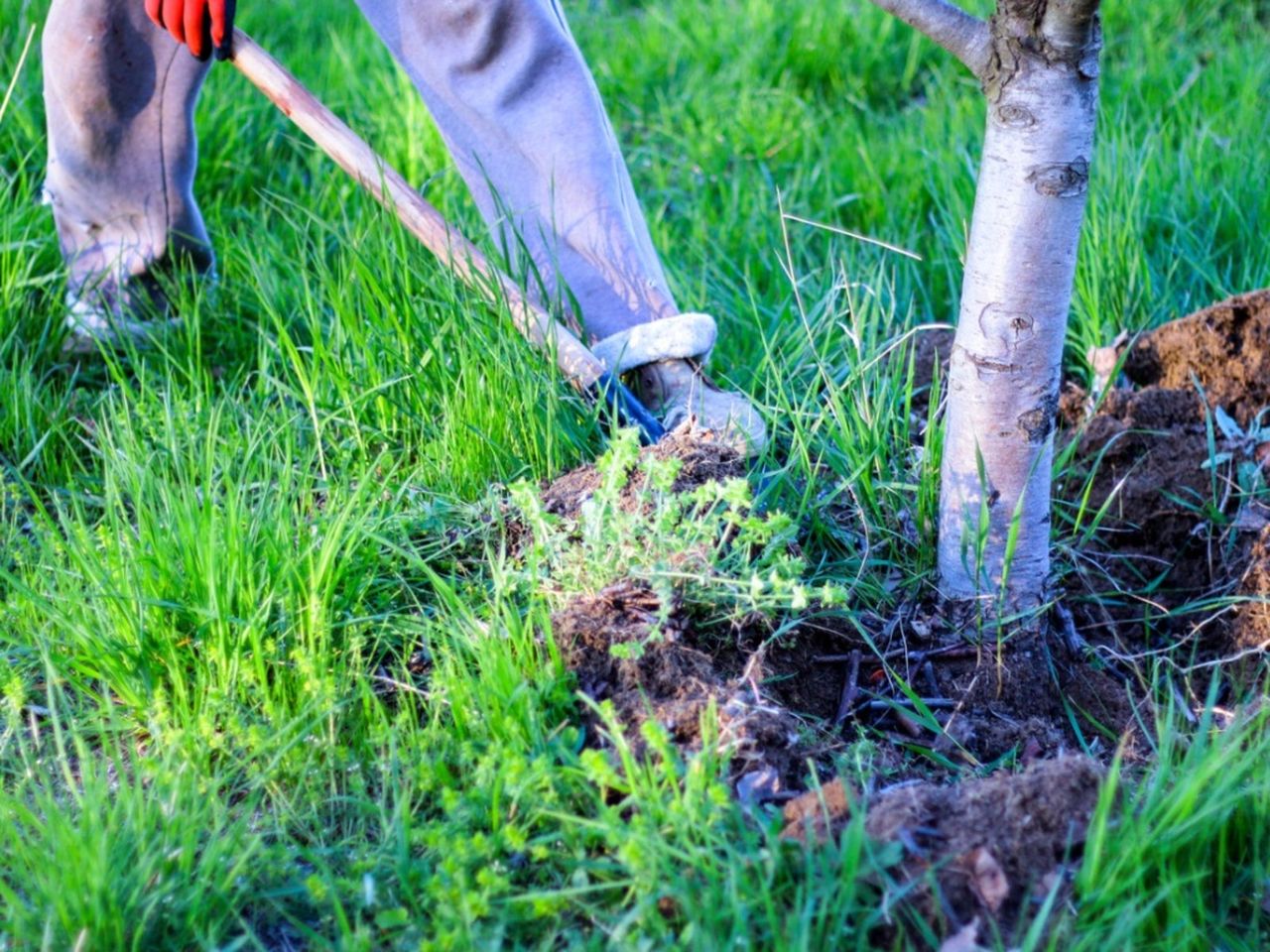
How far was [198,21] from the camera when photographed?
272 cm

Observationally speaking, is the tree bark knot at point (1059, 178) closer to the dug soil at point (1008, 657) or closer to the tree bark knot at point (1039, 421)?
the tree bark knot at point (1039, 421)

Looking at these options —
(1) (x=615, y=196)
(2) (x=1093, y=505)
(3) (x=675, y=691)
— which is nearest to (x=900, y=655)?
(3) (x=675, y=691)

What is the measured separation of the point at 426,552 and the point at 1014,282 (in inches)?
43.9

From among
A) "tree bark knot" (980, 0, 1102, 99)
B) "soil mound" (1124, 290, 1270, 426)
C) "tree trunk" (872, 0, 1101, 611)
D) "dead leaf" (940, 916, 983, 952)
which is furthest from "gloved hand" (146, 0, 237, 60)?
"dead leaf" (940, 916, 983, 952)

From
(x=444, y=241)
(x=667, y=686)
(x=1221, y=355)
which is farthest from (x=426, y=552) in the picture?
(x=1221, y=355)

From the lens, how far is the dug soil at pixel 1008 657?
5.24 ft

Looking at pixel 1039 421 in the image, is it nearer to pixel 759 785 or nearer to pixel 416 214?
pixel 759 785

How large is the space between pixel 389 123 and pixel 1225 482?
2.80 metres

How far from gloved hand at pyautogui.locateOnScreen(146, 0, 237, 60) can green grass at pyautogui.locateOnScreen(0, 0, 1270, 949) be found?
0.50m

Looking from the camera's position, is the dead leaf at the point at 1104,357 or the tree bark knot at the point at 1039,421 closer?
the tree bark knot at the point at 1039,421

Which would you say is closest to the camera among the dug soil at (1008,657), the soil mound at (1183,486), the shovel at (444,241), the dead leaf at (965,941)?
the dead leaf at (965,941)

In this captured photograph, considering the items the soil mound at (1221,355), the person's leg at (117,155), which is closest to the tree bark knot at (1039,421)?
the soil mound at (1221,355)

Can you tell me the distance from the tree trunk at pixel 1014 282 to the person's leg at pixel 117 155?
6.58 feet

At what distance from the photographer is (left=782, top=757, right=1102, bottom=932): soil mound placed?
152 cm
